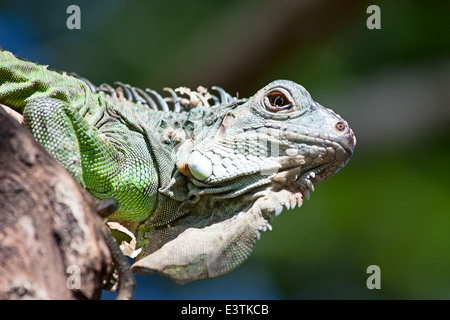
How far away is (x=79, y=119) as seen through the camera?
3.67 metres

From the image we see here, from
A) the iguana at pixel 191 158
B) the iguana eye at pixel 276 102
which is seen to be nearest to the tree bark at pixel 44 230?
the iguana at pixel 191 158

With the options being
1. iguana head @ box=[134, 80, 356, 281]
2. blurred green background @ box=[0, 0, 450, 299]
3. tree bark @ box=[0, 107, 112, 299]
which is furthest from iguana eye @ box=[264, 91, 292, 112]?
blurred green background @ box=[0, 0, 450, 299]

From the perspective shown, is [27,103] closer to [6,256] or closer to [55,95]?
[55,95]

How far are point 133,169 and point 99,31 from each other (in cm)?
671

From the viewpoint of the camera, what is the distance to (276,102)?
406 cm

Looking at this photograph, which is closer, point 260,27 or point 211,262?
point 211,262

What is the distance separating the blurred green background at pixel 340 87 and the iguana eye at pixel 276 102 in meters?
4.74

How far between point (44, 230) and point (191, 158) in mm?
1483

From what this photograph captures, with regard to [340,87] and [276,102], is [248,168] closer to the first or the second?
[276,102]

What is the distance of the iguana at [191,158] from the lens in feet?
11.6

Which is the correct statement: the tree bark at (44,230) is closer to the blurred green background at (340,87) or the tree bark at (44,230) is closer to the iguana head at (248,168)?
the iguana head at (248,168)

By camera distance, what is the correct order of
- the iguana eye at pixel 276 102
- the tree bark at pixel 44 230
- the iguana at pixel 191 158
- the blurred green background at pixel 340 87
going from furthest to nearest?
the blurred green background at pixel 340 87 → the iguana eye at pixel 276 102 → the iguana at pixel 191 158 → the tree bark at pixel 44 230
